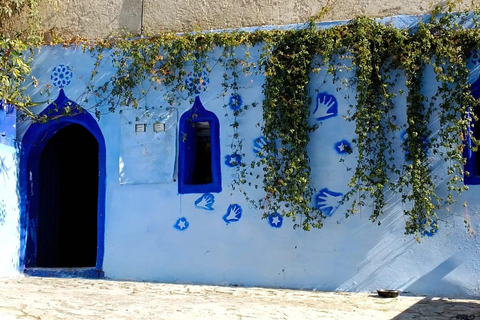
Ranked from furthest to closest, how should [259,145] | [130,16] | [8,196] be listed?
[130,16] < [8,196] < [259,145]

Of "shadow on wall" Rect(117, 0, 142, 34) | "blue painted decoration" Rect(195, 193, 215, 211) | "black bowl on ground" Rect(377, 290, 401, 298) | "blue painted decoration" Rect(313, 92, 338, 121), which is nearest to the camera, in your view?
"black bowl on ground" Rect(377, 290, 401, 298)

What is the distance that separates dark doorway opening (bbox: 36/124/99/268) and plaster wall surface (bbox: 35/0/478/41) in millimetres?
1614

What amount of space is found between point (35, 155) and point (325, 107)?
4040mm

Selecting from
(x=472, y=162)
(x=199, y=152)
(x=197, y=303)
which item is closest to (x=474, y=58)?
(x=472, y=162)

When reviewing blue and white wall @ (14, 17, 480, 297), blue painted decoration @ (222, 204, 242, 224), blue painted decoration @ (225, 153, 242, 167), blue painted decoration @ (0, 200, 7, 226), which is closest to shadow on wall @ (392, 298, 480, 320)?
blue and white wall @ (14, 17, 480, 297)

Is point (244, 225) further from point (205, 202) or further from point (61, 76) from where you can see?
point (61, 76)

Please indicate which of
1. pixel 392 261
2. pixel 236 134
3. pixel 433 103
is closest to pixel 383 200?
pixel 392 261

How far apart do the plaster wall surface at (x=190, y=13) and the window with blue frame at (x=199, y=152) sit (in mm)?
1140

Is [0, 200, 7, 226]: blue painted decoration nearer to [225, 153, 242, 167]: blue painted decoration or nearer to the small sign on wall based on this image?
the small sign on wall

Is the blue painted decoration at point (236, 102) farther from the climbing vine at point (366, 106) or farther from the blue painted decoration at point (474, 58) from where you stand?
the blue painted decoration at point (474, 58)

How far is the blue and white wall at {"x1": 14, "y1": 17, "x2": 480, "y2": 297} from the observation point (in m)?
8.11

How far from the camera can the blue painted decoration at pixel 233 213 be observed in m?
8.64

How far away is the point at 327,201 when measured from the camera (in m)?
8.41

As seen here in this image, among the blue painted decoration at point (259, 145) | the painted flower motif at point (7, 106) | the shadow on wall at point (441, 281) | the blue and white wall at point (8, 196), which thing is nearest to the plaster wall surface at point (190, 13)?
the painted flower motif at point (7, 106)
